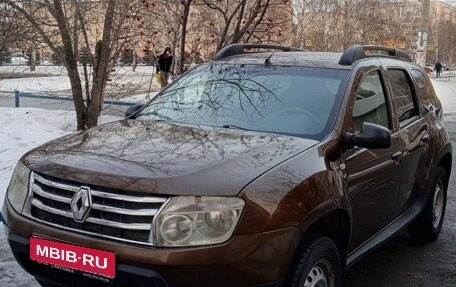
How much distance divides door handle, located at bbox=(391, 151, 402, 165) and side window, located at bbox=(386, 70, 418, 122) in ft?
1.20

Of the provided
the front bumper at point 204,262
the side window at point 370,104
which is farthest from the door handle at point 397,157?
the front bumper at point 204,262

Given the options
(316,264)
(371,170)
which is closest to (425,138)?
(371,170)

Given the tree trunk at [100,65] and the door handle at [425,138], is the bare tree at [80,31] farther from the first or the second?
the door handle at [425,138]

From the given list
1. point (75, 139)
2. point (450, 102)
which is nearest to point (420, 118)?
point (75, 139)

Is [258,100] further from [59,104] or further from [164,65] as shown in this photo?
[59,104]

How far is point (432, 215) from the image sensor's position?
207 inches

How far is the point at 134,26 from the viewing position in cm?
1044

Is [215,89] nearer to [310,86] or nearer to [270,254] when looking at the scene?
[310,86]

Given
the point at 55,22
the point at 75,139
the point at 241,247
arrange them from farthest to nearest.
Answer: the point at 55,22 < the point at 75,139 < the point at 241,247

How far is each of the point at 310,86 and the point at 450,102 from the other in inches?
873

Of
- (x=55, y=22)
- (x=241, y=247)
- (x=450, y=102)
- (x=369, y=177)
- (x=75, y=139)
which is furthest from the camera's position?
(x=450, y=102)

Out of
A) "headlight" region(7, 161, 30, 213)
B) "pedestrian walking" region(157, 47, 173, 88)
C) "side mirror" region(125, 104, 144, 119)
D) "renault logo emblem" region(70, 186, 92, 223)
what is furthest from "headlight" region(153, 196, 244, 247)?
"pedestrian walking" region(157, 47, 173, 88)

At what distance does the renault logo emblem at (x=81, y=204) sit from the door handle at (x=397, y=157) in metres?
2.32

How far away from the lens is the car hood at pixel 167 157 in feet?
8.80
